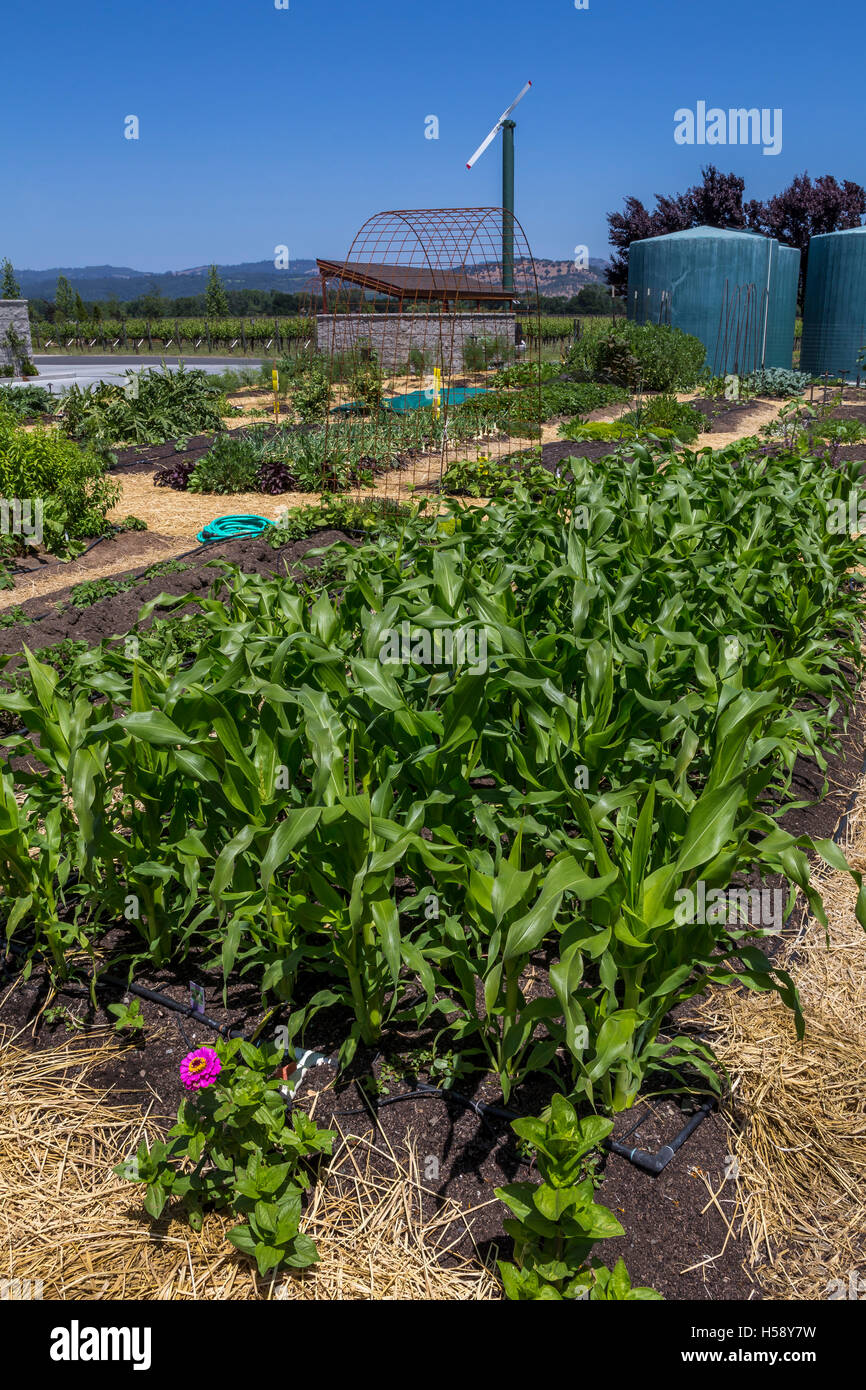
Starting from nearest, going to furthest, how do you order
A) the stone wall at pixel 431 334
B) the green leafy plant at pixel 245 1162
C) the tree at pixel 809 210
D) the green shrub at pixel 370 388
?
the green leafy plant at pixel 245 1162
the green shrub at pixel 370 388
the stone wall at pixel 431 334
the tree at pixel 809 210

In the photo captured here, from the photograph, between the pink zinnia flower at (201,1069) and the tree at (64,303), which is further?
the tree at (64,303)

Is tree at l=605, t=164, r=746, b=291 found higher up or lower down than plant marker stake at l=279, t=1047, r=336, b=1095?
higher up

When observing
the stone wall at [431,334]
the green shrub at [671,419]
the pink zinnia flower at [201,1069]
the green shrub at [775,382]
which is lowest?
the pink zinnia flower at [201,1069]

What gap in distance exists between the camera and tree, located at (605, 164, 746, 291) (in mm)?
37781

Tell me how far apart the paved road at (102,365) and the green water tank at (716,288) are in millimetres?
10914

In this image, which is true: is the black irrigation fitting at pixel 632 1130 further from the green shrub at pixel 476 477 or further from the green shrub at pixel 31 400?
the green shrub at pixel 31 400

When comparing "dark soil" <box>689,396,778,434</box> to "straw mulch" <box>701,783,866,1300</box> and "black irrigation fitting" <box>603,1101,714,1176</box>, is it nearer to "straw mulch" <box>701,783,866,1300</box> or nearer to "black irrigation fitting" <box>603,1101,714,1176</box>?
"straw mulch" <box>701,783,866,1300</box>

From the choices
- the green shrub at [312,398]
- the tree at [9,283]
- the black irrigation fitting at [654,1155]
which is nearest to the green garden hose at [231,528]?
the black irrigation fitting at [654,1155]

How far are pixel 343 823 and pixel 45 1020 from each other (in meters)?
1.20

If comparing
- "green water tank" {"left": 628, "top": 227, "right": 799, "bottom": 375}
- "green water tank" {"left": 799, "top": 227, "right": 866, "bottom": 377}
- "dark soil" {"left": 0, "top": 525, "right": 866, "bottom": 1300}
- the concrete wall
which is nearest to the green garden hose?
"dark soil" {"left": 0, "top": 525, "right": 866, "bottom": 1300}

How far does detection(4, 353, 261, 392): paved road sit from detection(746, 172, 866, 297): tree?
878 inches

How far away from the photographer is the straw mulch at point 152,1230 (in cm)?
182

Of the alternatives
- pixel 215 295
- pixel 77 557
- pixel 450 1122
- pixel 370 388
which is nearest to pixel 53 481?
pixel 77 557
